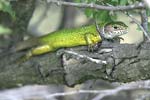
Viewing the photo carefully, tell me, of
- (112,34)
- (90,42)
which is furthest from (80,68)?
(112,34)

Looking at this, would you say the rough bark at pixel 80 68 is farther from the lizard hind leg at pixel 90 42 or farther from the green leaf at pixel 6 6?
the green leaf at pixel 6 6

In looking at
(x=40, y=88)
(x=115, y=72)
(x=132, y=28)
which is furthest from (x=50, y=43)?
(x=132, y=28)

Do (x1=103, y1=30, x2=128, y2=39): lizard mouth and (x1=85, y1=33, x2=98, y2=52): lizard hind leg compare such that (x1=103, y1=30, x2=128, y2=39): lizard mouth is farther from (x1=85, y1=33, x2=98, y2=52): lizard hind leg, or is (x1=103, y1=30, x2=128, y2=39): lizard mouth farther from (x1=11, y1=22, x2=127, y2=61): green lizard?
(x1=85, y1=33, x2=98, y2=52): lizard hind leg

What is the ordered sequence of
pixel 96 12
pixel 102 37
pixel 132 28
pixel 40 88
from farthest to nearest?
pixel 132 28, pixel 40 88, pixel 102 37, pixel 96 12

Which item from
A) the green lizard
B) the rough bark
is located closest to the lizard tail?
the green lizard

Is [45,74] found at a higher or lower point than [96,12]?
lower

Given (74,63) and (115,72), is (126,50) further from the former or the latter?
(74,63)

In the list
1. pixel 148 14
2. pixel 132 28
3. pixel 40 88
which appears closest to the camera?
pixel 148 14
